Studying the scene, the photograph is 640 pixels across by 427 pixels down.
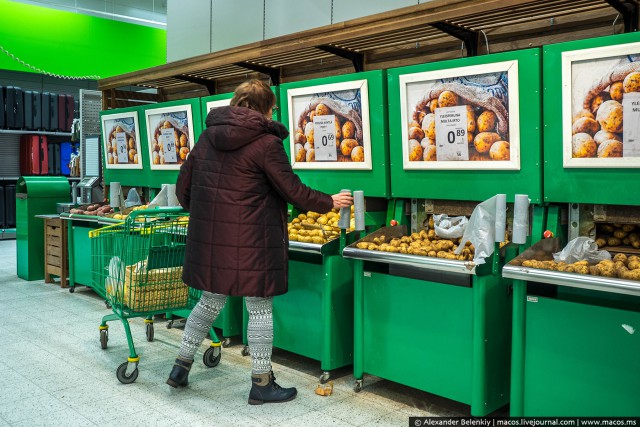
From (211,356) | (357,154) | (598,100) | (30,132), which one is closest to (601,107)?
(598,100)

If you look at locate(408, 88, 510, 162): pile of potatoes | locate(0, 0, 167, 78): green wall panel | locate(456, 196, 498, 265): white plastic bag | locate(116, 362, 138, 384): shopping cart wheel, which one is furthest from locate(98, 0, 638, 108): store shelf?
locate(0, 0, 167, 78): green wall panel

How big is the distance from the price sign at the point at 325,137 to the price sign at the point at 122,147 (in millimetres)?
3079

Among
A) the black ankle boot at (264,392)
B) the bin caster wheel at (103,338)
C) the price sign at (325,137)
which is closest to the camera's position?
the black ankle boot at (264,392)

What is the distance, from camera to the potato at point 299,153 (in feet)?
15.7

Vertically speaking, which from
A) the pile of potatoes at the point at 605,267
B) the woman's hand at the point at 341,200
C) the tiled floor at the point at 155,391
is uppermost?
the woman's hand at the point at 341,200

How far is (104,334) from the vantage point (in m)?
4.71

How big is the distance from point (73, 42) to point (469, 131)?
35.0 ft

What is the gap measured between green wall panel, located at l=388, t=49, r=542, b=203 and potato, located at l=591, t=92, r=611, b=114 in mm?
297

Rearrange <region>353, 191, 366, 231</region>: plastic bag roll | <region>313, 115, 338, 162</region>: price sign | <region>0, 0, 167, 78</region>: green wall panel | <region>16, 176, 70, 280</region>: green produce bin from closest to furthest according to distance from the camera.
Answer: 1. <region>353, 191, 366, 231</region>: plastic bag roll
2. <region>313, 115, 338, 162</region>: price sign
3. <region>16, 176, 70, 280</region>: green produce bin
4. <region>0, 0, 167, 78</region>: green wall panel

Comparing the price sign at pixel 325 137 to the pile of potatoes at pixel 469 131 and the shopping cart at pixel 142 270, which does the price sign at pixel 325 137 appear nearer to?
the pile of potatoes at pixel 469 131

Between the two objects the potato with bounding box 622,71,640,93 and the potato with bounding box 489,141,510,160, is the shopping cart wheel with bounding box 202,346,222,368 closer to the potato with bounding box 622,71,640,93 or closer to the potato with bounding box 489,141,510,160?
the potato with bounding box 489,141,510,160

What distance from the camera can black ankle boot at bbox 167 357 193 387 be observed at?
3.82 metres

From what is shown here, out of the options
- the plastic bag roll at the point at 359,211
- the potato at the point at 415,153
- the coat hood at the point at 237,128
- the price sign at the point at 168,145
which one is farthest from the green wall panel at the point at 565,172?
the price sign at the point at 168,145

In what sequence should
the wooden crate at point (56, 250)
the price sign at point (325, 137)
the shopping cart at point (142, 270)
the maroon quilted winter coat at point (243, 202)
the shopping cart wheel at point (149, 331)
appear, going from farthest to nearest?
the wooden crate at point (56, 250), the shopping cart wheel at point (149, 331), the price sign at point (325, 137), the shopping cart at point (142, 270), the maroon quilted winter coat at point (243, 202)
